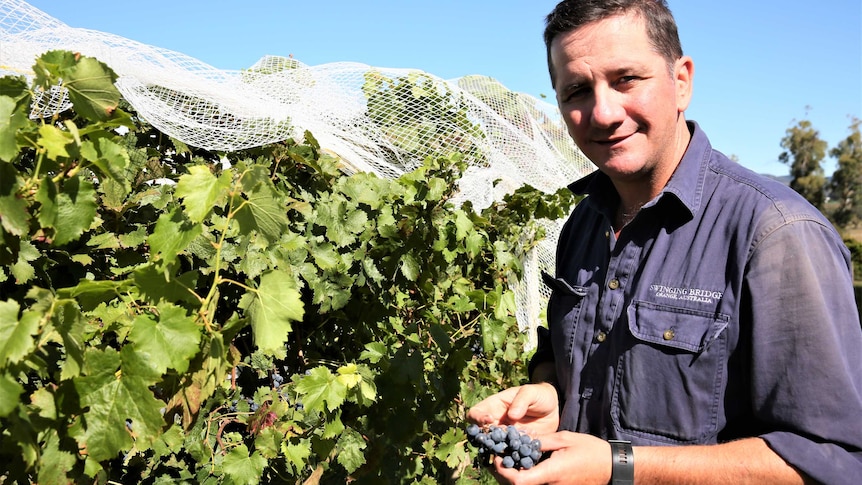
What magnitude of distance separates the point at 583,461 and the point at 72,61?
1093mm

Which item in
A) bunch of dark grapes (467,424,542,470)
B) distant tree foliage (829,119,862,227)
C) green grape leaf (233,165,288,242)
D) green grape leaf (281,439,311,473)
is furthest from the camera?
distant tree foliage (829,119,862,227)

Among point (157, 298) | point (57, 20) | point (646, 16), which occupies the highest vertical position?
point (646, 16)

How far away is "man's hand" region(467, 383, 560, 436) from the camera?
1.72m

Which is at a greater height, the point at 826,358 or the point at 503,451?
the point at 826,358

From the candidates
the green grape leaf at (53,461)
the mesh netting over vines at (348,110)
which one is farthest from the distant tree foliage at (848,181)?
the green grape leaf at (53,461)

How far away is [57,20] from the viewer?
221 cm

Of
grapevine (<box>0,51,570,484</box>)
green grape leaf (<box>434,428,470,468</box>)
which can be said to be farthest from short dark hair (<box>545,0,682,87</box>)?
green grape leaf (<box>434,428,470,468</box>)

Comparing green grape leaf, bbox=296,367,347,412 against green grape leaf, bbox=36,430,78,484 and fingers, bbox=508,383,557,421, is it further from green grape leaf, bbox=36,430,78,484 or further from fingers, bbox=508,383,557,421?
green grape leaf, bbox=36,430,78,484

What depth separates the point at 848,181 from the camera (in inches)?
1753

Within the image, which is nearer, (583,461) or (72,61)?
(72,61)

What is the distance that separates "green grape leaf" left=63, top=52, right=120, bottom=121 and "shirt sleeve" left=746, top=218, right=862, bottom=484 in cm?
116

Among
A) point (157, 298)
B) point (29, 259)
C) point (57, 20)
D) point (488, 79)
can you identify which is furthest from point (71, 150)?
point (488, 79)

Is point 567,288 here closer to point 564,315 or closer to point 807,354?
point 564,315

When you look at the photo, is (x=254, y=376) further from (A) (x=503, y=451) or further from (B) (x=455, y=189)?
(A) (x=503, y=451)
